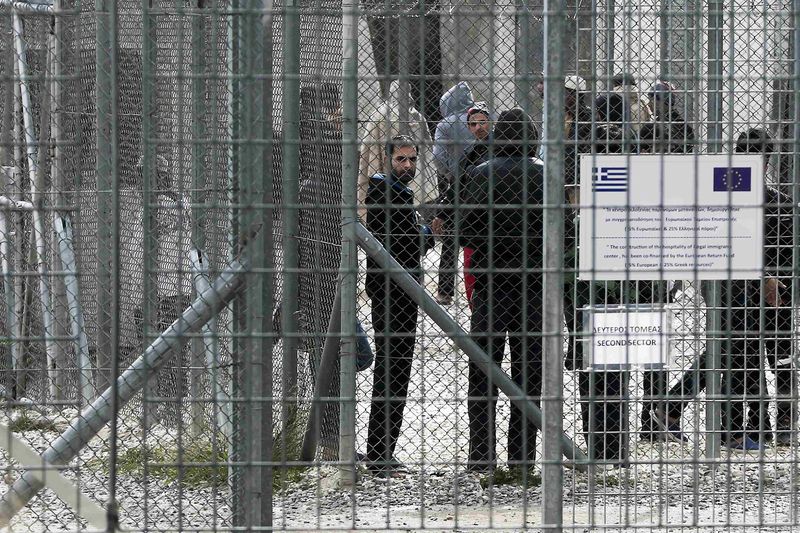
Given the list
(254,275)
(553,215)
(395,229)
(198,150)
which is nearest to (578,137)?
(395,229)

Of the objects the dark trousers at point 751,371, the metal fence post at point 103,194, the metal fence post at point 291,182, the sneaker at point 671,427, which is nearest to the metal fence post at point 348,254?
the metal fence post at point 291,182

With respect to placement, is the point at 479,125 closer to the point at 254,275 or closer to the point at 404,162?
the point at 404,162

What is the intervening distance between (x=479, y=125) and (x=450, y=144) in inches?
8.2

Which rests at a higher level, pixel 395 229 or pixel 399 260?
pixel 395 229

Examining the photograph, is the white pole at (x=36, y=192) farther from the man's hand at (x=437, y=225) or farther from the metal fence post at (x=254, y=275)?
the man's hand at (x=437, y=225)

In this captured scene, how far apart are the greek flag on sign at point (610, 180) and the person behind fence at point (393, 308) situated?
2.40 feet

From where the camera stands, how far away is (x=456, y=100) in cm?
526

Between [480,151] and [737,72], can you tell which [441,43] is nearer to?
[480,151]

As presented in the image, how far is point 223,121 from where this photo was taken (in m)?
5.88

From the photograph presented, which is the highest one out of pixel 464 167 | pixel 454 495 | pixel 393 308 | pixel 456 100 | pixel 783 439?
pixel 456 100

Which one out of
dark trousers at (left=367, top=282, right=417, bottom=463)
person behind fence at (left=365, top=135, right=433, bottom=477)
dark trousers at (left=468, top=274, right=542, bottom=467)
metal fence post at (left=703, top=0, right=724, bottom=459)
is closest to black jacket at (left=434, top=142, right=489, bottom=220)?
person behind fence at (left=365, top=135, right=433, bottom=477)

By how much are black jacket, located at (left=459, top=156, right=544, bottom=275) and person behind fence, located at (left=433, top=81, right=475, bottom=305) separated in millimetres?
145

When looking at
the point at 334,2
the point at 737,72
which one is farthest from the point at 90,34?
the point at 737,72

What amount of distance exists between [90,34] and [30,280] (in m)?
1.73
